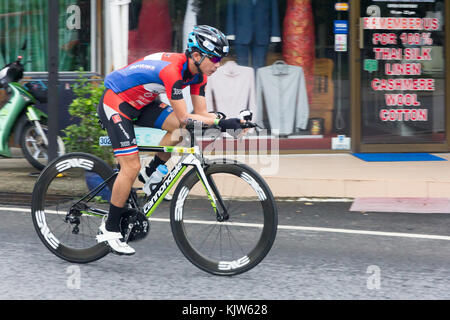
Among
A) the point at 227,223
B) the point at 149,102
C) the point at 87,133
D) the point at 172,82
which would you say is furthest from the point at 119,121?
the point at 87,133

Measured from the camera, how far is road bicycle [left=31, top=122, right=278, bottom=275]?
4.89 meters

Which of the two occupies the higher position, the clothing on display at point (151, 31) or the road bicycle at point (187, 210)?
the clothing on display at point (151, 31)

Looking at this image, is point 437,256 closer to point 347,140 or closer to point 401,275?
point 401,275

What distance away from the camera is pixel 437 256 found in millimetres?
5664

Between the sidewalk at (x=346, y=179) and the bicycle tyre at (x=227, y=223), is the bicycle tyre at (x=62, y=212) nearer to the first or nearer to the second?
the bicycle tyre at (x=227, y=223)

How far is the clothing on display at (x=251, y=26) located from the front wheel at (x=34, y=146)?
314 cm

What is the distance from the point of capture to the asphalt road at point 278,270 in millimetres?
4656

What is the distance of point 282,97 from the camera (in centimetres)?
1089

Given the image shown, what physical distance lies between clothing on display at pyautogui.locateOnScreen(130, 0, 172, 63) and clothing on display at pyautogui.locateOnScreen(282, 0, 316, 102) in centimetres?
172

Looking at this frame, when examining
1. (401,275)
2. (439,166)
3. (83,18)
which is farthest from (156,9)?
(401,275)

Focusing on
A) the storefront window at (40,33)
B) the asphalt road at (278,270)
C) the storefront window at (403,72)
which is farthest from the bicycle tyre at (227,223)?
the storefront window at (403,72)

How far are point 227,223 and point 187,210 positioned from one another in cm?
30

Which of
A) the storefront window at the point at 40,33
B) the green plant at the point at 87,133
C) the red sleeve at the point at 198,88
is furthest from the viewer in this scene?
the storefront window at the point at 40,33

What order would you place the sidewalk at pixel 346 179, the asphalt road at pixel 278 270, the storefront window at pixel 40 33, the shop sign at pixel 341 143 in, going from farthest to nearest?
the shop sign at pixel 341 143 < the storefront window at pixel 40 33 < the sidewalk at pixel 346 179 < the asphalt road at pixel 278 270
